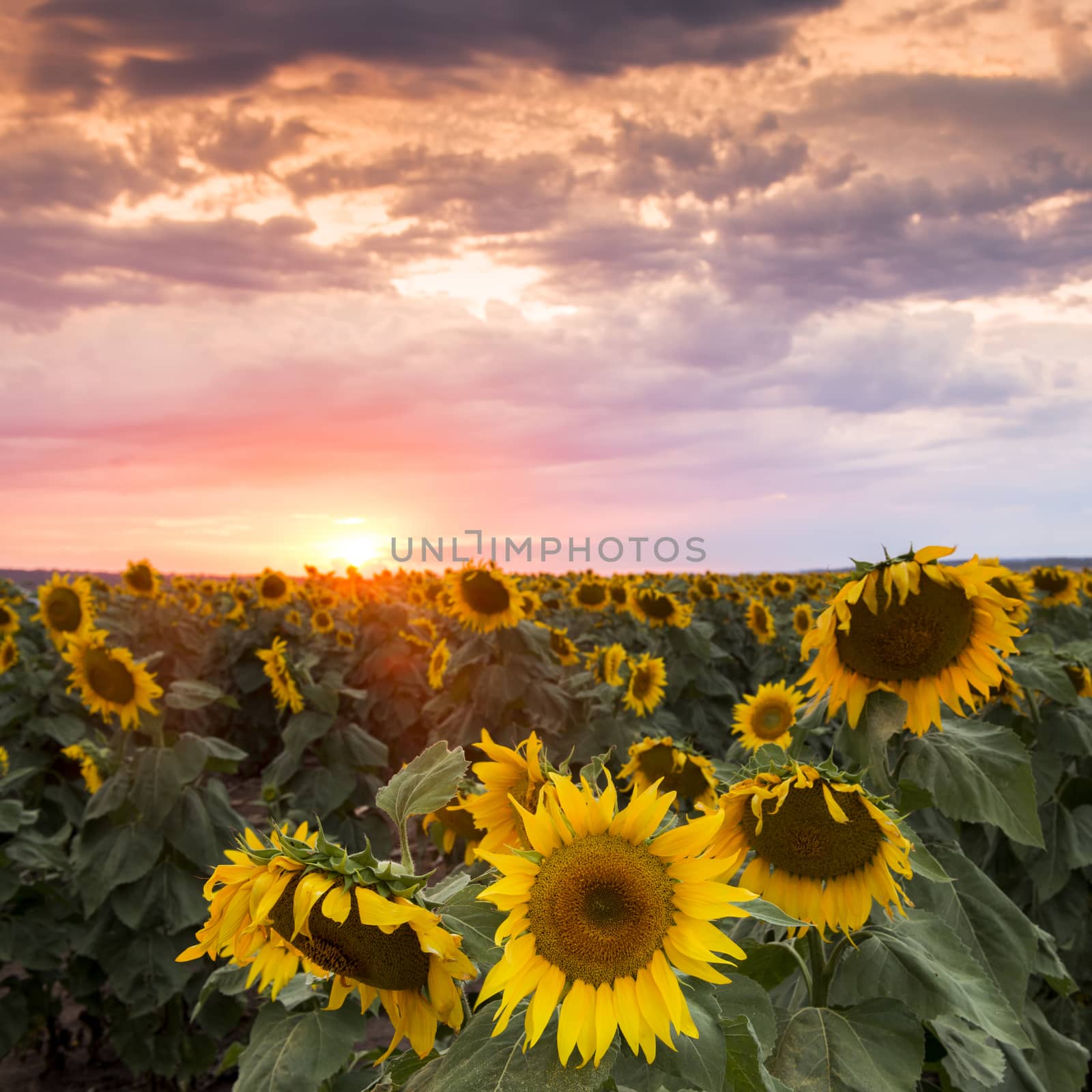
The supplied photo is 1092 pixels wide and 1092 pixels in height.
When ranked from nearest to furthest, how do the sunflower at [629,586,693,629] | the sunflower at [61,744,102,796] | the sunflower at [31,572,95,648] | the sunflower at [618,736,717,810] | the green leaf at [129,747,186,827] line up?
the sunflower at [618,736,717,810] < the green leaf at [129,747,186,827] < the sunflower at [61,744,102,796] < the sunflower at [31,572,95,648] < the sunflower at [629,586,693,629]

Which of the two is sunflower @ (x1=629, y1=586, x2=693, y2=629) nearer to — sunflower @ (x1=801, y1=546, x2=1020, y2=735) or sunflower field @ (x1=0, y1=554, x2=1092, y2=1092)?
sunflower field @ (x1=0, y1=554, x2=1092, y2=1092)

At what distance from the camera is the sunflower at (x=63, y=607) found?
8844mm

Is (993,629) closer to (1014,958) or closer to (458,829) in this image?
(1014,958)

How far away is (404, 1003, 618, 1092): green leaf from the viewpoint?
1.19 metres

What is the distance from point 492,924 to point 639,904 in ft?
0.79

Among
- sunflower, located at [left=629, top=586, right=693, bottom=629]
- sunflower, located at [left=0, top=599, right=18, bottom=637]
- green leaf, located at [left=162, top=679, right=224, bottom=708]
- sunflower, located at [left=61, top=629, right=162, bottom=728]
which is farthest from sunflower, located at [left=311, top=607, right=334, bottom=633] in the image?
green leaf, located at [left=162, top=679, right=224, bottom=708]

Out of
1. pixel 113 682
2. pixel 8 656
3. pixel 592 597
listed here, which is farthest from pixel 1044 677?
pixel 592 597

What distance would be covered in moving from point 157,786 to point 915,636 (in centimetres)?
413

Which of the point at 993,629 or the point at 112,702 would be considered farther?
the point at 112,702

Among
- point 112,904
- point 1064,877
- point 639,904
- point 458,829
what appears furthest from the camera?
point 112,904

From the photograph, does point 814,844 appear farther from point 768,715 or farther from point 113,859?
point 113,859

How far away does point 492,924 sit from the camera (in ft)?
4.59

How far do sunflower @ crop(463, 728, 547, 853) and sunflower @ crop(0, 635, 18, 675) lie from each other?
8058mm

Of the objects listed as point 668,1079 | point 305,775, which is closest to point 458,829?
point 668,1079
